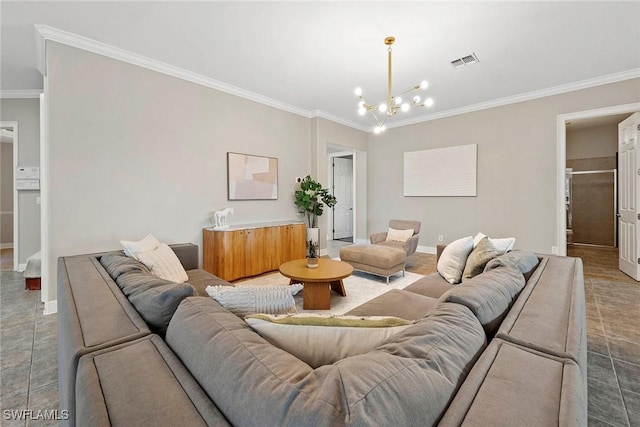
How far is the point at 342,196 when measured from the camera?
838 cm

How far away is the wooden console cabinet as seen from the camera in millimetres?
3746

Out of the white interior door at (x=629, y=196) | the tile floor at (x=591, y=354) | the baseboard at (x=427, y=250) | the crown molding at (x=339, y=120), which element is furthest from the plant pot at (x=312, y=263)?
the white interior door at (x=629, y=196)

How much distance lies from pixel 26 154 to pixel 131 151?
255cm

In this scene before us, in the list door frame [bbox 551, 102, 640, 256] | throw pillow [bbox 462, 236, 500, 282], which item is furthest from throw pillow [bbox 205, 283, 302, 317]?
door frame [bbox 551, 102, 640, 256]

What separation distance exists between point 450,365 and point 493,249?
71.5 inches

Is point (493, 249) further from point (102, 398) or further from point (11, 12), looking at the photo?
point (11, 12)

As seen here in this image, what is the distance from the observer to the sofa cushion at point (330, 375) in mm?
548

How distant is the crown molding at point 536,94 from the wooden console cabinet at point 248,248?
3622mm

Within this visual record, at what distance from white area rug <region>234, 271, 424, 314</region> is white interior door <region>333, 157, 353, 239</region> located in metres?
4.03

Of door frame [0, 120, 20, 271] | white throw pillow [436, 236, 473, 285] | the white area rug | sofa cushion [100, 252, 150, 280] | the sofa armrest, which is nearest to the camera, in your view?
sofa cushion [100, 252, 150, 280]

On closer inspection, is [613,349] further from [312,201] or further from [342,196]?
[342,196]

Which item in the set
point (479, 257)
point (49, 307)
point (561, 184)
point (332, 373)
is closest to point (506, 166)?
point (561, 184)

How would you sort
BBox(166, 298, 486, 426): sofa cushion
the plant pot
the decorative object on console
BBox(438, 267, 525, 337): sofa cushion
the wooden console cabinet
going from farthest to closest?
the decorative object on console → the wooden console cabinet → the plant pot → BBox(438, 267, 525, 337): sofa cushion → BBox(166, 298, 486, 426): sofa cushion

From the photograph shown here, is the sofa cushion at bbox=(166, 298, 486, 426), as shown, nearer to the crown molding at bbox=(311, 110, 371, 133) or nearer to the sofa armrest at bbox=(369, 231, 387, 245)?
the sofa armrest at bbox=(369, 231, 387, 245)
